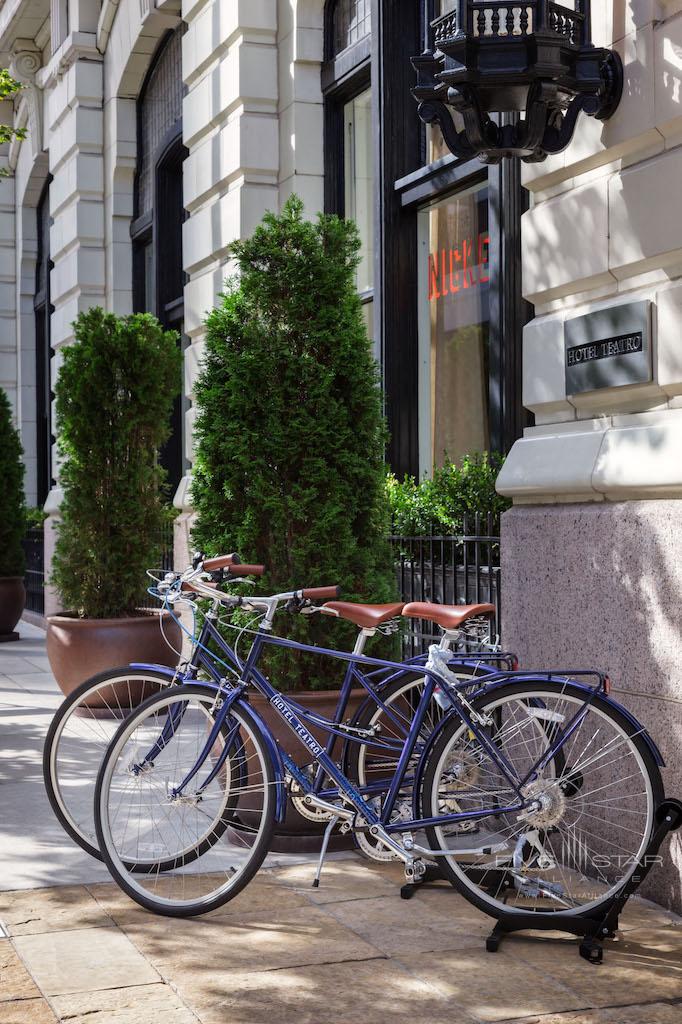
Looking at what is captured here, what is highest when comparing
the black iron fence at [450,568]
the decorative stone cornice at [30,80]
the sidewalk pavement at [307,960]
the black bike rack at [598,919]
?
the decorative stone cornice at [30,80]

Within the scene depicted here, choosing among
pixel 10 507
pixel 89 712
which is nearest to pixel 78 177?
pixel 10 507

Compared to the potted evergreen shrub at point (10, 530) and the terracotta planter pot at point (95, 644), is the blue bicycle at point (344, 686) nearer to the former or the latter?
the terracotta planter pot at point (95, 644)

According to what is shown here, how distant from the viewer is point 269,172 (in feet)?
33.6

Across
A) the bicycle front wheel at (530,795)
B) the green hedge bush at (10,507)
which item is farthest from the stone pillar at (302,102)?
the bicycle front wheel at (530,795)

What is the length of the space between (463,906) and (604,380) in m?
2.20

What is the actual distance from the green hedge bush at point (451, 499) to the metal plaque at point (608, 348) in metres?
1.39

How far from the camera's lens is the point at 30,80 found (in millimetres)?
18750

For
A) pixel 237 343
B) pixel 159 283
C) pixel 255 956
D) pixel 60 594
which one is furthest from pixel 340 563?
pixel 159 283

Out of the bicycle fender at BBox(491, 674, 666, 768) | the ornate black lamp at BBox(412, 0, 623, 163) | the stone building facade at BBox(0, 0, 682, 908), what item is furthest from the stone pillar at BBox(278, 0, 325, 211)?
the bicycle fender at BBox(491, 674, 666, 768)

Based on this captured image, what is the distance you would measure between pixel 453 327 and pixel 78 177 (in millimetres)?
8096

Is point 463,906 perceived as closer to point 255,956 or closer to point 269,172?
point 255,956

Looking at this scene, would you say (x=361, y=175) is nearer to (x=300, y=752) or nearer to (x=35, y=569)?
(x=300, y=752)

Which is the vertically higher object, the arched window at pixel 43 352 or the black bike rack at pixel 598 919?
the arched window at pixel 43 352

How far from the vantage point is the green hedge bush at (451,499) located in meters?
6.96
